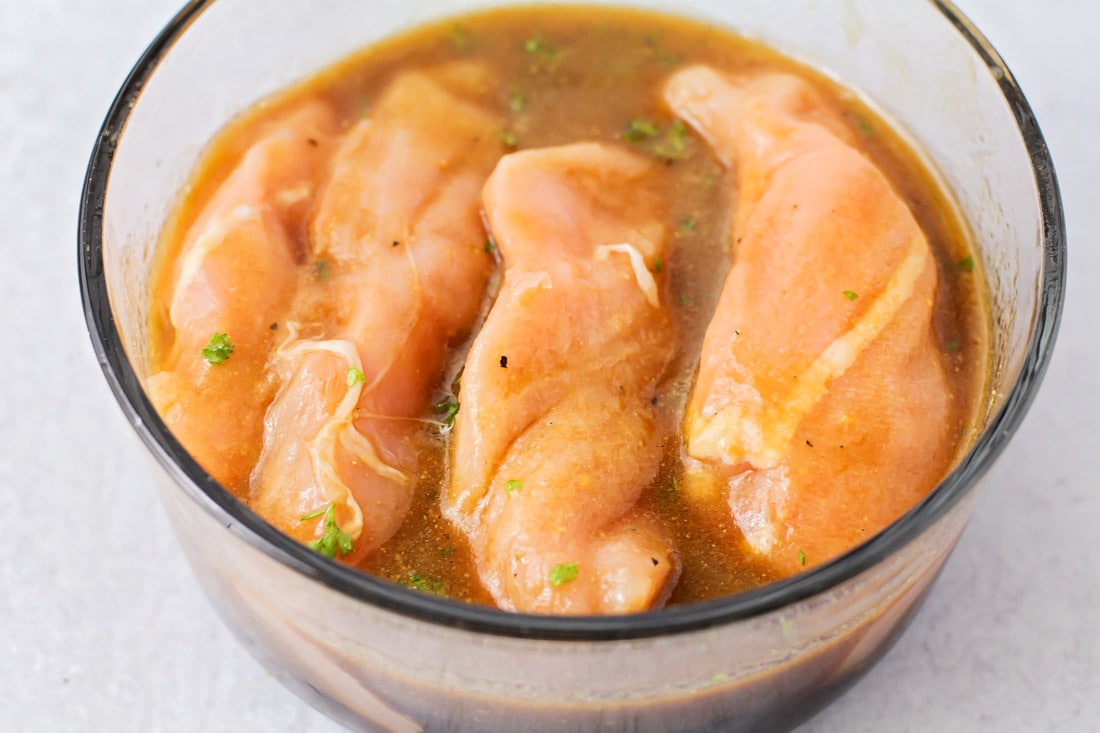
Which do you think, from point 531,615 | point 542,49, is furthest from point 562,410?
point 542,49

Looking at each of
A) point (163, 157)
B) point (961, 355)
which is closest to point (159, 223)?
point (163, 157)

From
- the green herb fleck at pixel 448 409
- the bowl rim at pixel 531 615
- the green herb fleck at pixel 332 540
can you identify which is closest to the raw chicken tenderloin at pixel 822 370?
the bowl rim at pixel 531 615

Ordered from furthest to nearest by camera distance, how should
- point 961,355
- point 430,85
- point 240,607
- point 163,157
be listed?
point 430,85 → point 163,157 → point 961,355 → point 240,607

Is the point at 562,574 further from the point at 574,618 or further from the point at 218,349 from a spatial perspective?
the point at 218,349

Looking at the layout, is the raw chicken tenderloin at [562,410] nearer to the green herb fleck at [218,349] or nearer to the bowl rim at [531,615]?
the bowl rim at [531,615]

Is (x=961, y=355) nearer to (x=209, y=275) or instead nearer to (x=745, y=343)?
(x=745, y=343)

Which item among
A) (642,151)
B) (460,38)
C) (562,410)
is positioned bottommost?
(562,410)

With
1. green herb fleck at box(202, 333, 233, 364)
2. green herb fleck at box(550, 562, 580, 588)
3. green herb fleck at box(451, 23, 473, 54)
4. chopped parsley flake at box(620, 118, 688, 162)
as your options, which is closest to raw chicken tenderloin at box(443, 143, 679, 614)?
green herb fleck at box(550, 562, 580, 588)
